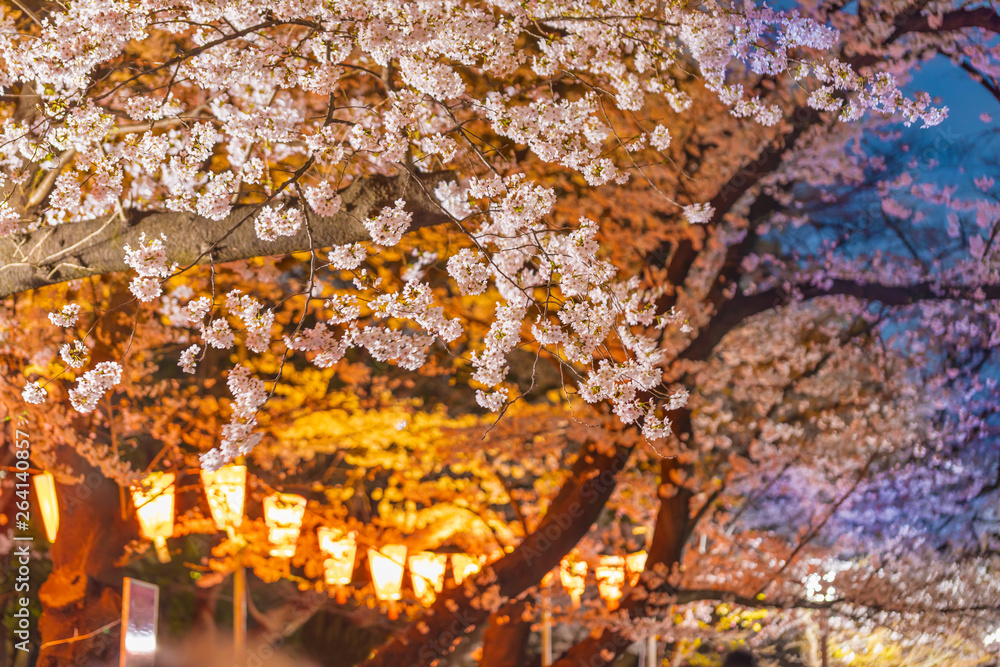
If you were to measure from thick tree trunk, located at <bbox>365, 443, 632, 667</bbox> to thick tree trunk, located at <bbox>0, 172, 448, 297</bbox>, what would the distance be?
371cm

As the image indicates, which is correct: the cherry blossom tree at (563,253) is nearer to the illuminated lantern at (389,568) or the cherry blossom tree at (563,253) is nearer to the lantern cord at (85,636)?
the lantern cord at (85,636)

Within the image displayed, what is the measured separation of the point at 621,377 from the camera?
15.8 feet

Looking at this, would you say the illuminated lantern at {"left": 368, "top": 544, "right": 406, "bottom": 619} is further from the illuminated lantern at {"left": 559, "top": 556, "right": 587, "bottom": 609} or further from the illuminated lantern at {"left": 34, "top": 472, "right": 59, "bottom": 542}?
the illuminated lantern at {"left": 34, "top": 472, "right": 59, "bottom": 542}

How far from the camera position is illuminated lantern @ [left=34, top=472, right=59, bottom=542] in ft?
27.9

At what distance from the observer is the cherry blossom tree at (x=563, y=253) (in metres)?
4.25

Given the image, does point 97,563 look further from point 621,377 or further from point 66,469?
point 621,377

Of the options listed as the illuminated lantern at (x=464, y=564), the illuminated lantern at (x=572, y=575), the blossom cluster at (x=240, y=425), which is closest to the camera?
the blossom cluster at (x=240, y=425)

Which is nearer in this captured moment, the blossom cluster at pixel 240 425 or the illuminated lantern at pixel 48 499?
the blossom cluster at pixel 240 425

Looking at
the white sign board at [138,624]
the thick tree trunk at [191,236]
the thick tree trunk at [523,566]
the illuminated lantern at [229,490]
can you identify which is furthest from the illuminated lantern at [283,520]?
the thick tree trunk at [191,236]

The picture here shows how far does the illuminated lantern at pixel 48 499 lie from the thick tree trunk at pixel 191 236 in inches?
204

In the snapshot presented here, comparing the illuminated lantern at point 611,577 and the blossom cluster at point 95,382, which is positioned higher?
the blossom cluster at point 95,382

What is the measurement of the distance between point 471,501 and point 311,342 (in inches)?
361

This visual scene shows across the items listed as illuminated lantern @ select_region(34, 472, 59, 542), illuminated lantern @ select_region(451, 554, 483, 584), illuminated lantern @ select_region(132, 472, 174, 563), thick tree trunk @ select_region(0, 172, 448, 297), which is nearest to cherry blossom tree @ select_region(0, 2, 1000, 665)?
thick tree trunk @ select_region(0, 172, 448, 297)

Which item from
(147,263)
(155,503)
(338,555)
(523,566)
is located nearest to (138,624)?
(155,503)
